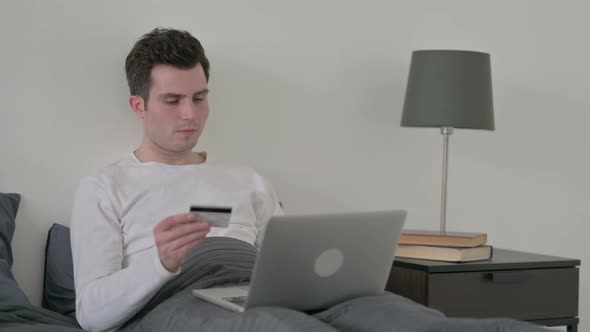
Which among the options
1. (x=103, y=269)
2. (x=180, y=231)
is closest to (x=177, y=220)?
(x=180, y=231)

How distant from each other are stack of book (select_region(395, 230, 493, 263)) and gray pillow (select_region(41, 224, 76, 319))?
3.19ft

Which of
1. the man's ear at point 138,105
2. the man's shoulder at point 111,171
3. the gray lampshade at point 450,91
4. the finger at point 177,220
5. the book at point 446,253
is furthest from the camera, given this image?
the gray lampshade at point 450,91

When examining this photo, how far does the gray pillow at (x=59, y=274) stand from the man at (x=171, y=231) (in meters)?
0.22

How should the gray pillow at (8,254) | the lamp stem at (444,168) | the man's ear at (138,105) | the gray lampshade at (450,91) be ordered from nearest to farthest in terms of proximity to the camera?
the gray pillow at (8,254) → the man's ear at (138,105) → the gray lampshade at (450,91) → the lamp stem at (444,168)

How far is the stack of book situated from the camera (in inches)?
98.3

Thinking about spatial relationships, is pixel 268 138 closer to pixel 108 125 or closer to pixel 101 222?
pixel 108 125

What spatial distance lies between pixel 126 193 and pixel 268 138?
68 centimetres

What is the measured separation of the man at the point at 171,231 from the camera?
1.70 meters

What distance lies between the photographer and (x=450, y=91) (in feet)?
8.79

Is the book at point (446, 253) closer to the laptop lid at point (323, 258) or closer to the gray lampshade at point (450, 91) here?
the gray lampshade at point (450, 91)

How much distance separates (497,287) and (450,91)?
0.64 meters

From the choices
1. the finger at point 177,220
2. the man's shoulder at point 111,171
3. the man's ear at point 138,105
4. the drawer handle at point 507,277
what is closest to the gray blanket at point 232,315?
the finger at point 177,220

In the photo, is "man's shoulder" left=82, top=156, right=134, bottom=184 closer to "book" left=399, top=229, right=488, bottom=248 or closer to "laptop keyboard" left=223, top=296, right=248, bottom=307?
"laptop keyboard" left=223, top=296, right=248, bottom=307

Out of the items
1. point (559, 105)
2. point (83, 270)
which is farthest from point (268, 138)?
point (559, 105)
